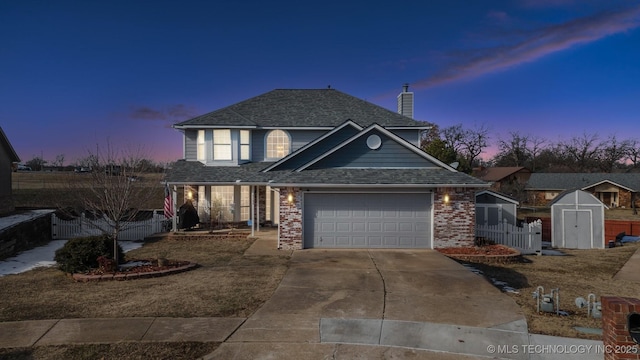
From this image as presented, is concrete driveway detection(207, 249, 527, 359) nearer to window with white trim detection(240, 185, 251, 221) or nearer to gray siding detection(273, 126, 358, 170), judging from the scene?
gray siding detection(273, 126, 358, 170)

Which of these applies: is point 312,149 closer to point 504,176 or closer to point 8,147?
point 8,147

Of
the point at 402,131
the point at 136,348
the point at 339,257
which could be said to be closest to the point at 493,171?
the point at 402,131

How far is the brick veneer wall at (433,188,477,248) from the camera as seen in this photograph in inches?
579

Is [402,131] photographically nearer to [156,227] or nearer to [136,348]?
[156,227]

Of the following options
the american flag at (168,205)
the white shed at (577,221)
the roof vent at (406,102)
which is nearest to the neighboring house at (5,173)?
the american flag at (168,205)

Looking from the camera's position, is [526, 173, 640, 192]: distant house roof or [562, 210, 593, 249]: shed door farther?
[526, 173, 640, 192]: distant house roof

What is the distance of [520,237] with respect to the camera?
1695 centimetres

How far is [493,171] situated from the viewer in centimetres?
5806

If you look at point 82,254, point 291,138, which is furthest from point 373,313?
point 291,138

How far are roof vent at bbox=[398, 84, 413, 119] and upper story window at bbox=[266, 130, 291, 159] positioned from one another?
810 centimetres

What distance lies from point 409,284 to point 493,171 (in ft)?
177

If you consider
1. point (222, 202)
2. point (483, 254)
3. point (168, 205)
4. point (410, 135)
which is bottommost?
point (483, 254)

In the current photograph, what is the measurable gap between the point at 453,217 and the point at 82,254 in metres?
12.3

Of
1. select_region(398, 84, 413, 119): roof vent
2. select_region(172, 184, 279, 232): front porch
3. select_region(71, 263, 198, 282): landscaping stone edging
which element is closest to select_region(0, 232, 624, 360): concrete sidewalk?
select_region(71, 263, 198, 282): landscaping stone edging
